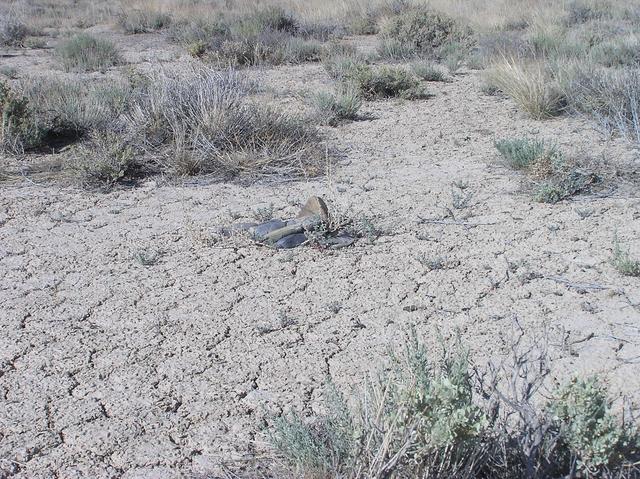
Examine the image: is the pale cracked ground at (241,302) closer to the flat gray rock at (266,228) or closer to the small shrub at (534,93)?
the flat gray rock at (266,228)

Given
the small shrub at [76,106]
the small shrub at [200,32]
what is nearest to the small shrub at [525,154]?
the small shrub at [76,106]

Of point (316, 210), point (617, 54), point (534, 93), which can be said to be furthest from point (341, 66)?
point (316, 210)

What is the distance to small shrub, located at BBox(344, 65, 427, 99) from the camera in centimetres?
984

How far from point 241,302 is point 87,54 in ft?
32.3

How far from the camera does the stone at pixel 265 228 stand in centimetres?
521

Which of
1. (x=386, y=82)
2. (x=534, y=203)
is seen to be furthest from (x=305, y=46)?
(x=534, y=203)

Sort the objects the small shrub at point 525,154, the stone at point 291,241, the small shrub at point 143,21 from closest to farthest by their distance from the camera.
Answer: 1. the stone at point 291,241
2. the small shrub at point 525,154
3. the small shrub at point 143,21

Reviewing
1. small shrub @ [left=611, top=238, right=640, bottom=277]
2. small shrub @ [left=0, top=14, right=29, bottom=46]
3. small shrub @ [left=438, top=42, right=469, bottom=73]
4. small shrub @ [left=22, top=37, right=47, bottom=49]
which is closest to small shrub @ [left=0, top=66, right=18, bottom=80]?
small shrub @ [left=22, top=37, right=47, bottom=49]

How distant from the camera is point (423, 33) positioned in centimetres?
1435

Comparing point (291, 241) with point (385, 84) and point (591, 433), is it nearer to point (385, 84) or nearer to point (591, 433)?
point (591, 433)

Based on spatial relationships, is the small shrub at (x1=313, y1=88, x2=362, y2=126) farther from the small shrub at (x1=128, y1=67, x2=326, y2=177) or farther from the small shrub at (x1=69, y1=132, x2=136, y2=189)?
the small shrub at (x1=69, y1=132, x2=136, y2=189)

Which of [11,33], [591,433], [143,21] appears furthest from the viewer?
[143,21]

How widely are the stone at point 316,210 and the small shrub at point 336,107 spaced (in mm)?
3157

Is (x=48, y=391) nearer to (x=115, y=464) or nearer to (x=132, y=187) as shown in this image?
(x=115, y=464)
